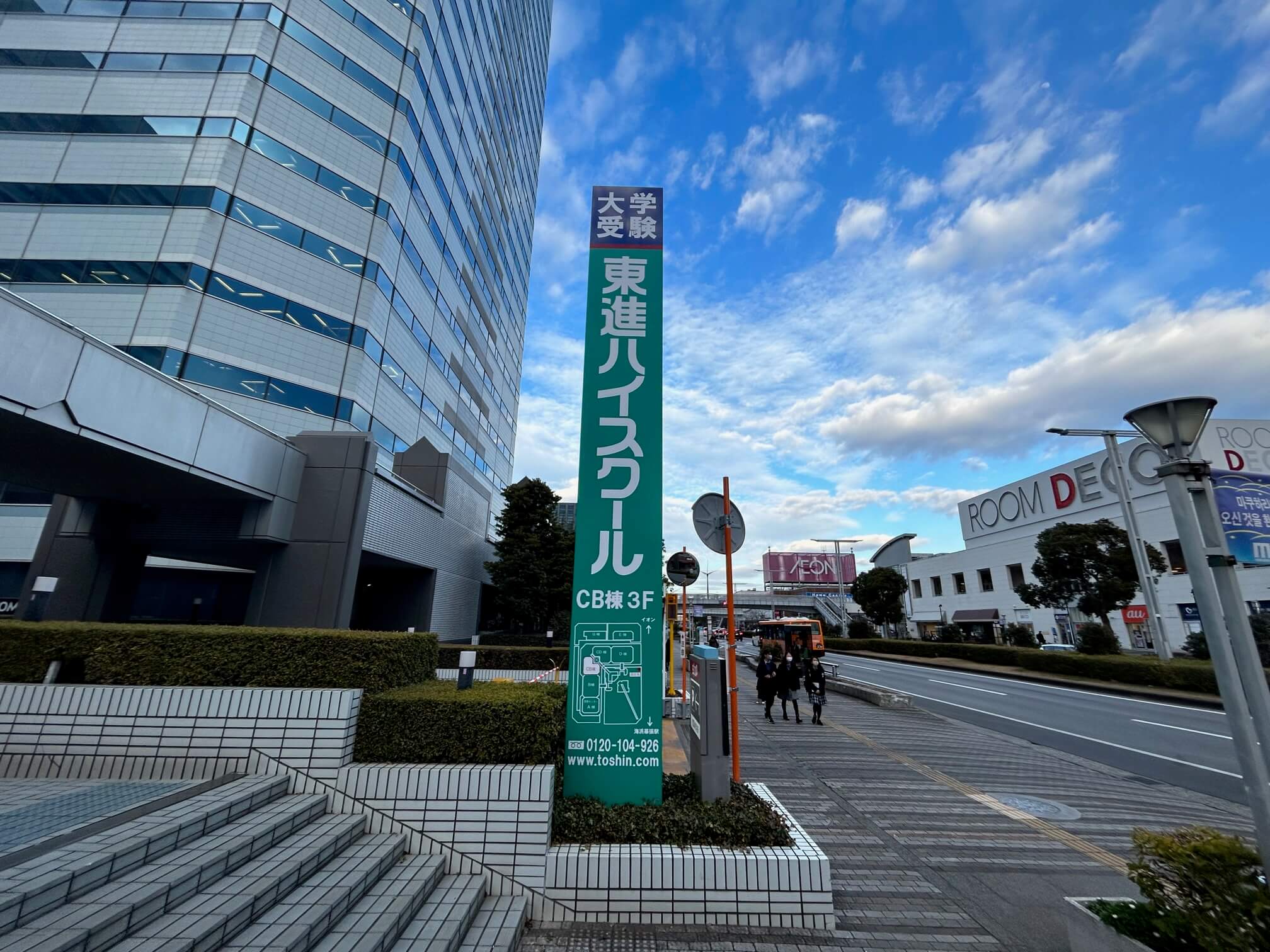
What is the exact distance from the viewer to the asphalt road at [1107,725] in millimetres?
9180

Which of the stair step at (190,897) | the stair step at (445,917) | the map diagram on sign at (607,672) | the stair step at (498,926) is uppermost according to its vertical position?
the map diagram on sign at (607,672)

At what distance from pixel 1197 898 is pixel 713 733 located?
130 inches

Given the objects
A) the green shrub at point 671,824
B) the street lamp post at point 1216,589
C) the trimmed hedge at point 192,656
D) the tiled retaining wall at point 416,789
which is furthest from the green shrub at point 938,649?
the trimmed hedge at point 192,656

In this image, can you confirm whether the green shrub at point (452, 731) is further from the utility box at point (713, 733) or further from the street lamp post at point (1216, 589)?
the street lamp post at point (1216, 589)

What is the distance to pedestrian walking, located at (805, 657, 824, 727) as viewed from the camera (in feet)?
39.8

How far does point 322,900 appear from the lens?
3229 millimetres

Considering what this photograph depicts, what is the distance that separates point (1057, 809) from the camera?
682cm

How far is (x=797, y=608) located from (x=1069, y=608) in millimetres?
36847

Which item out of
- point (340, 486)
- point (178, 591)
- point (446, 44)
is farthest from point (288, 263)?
point (446, 44)

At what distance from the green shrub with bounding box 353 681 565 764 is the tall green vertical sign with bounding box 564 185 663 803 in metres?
0.52

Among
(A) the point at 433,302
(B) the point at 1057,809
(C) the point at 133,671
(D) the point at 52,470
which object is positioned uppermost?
(A) the point at 433,302

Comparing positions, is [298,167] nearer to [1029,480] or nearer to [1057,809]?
[1057,809]

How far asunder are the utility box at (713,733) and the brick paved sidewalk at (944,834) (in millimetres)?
1219

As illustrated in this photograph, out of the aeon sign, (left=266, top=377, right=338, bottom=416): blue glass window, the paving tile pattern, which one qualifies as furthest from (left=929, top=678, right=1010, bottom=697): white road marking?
(left=266, top=377, right=338, bottom=416): blue glass window
